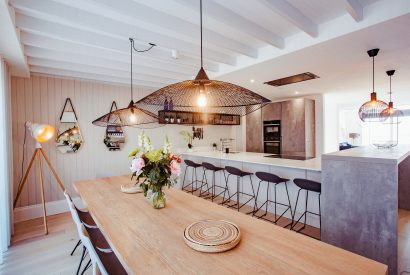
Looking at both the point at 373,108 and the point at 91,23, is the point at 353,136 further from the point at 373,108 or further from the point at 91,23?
the point at 91,23

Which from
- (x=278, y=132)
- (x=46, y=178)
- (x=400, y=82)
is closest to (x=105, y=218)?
(x=46, y=178)

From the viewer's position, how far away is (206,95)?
1.16m

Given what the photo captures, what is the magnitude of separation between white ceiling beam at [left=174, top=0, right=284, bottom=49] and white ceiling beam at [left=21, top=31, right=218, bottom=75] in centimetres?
114

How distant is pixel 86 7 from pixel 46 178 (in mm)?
3150

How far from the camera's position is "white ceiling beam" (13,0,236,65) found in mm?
1742

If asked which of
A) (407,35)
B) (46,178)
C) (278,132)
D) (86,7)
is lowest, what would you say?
(46,178)

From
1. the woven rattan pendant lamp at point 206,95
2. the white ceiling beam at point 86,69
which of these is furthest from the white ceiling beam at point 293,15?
the white ceiling beam at point 86,69

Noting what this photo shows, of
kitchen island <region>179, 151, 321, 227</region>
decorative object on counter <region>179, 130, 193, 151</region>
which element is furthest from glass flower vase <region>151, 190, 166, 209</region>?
decorative object on counter <region>179, 130, 193, 151</region>

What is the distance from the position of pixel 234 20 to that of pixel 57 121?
352 cm

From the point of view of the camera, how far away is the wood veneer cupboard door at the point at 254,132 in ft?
19.9

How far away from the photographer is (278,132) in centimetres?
565

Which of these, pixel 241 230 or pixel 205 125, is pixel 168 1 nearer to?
pixel 241 230

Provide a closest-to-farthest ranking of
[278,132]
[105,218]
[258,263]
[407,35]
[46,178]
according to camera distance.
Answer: [258,263]
[105,218]
[407,35]
[46,178]
[278,132]

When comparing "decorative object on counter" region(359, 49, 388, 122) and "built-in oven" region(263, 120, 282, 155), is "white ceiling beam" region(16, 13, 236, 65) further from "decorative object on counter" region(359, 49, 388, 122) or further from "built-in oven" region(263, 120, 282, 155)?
"built-in oven" region(263, 120, 282, 155)
